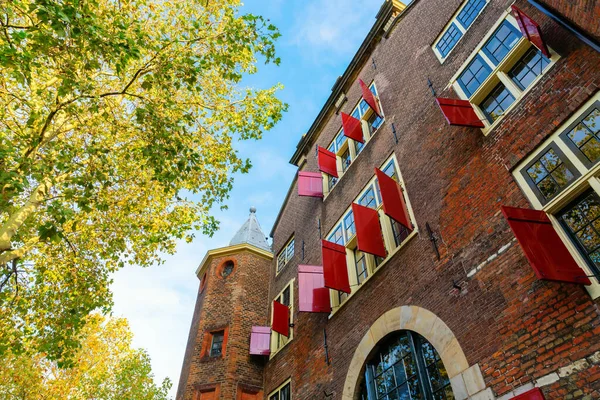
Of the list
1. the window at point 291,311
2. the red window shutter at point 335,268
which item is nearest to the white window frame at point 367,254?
the red window shutter at point 335,268

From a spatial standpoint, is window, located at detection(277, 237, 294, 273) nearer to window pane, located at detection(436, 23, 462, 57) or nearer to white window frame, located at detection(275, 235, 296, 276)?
white window frame, located at detection(275, 235, 296, 276)

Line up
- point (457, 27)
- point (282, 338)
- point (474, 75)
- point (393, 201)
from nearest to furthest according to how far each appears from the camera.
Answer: point (474, 75)
point (393, 201)
point (457, 27)
point (282, 338)

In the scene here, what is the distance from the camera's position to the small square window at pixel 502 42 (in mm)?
7035

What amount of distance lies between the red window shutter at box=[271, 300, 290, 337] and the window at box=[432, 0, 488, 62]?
8.96m

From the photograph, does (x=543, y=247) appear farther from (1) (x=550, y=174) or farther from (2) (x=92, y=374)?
(2) (x=92, y=374)

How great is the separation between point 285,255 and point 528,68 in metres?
11.3

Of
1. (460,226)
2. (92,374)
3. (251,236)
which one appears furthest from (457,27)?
(92,374)

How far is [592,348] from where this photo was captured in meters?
4.20

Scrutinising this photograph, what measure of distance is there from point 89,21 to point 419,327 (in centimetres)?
777

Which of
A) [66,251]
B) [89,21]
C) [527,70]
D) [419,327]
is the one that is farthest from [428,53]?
[66,251]

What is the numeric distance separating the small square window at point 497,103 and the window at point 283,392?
29.8 feet

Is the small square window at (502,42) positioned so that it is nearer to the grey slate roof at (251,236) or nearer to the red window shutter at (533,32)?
the red window shutter at (533,32)

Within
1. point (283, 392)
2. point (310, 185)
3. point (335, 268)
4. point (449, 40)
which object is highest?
point (310, 185)

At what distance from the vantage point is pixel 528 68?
21.8ft
